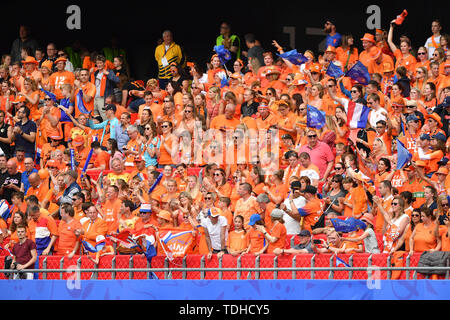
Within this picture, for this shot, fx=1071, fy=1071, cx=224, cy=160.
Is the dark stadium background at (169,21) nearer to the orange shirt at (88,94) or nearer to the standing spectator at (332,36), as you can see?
the standing spectator at (332,36)

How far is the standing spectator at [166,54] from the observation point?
69.4 ft

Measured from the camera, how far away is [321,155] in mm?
16188

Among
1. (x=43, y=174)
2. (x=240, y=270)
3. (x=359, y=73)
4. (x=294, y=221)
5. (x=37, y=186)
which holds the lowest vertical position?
(x=240, y=270)

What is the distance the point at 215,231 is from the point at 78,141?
194 inches

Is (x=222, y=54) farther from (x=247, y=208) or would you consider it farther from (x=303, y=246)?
(x=303, y=246)

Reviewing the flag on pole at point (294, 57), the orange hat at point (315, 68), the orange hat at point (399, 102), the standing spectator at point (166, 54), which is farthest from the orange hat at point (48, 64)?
the orange hat at point (399, 102)

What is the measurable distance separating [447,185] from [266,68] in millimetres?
5392

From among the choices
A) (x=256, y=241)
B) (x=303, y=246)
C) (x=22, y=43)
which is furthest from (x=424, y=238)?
(x=22, y=43)

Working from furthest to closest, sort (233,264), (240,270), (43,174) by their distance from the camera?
(43,174) < (233,264) < (240,270)

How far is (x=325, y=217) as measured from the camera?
14.6 metres

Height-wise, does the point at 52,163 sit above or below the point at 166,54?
below

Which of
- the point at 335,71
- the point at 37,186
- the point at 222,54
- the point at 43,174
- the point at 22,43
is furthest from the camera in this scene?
the point at 22,43

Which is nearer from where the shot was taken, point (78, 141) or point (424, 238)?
point (424, 238)

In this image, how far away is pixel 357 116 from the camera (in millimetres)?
16859
